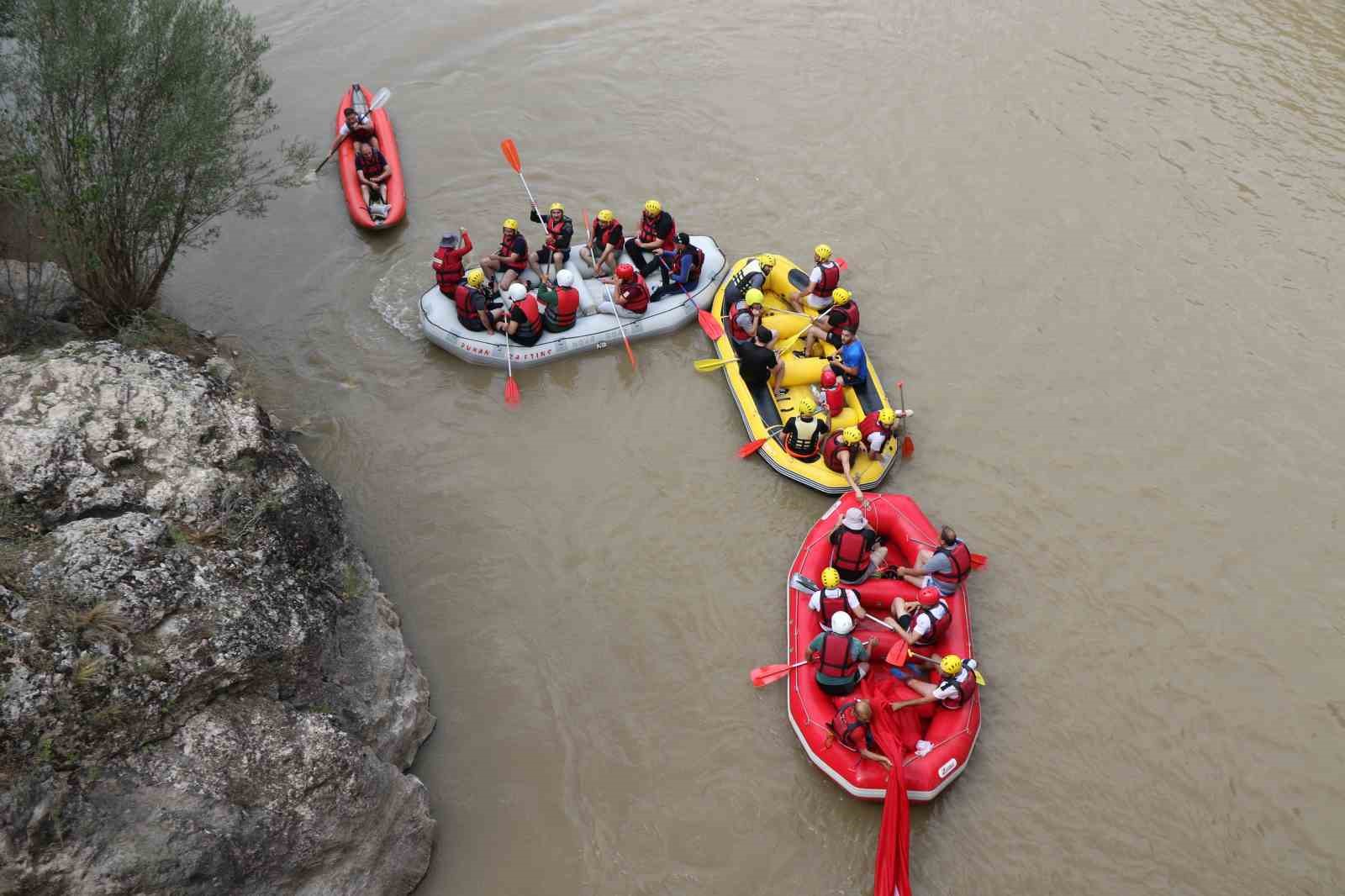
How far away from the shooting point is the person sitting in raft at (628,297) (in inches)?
384

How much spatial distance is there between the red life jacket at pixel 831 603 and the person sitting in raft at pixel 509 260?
481 cm

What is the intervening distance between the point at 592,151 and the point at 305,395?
5.16m

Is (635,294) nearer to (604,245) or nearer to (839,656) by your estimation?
(604,245)

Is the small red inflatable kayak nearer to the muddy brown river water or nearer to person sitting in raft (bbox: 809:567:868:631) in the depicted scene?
the muddy brown river water

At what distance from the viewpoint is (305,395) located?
30.4 ft

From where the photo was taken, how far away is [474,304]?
30.8 ft

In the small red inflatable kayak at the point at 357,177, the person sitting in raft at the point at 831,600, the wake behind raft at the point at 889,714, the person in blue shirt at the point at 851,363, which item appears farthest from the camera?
the small red inflatable kayak at the point at 357,177

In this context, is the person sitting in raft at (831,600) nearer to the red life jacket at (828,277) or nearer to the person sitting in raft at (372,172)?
the red life jacket at (828,277)

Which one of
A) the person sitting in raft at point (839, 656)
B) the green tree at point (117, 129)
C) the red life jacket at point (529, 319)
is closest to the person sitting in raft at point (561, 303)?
the red life jacket at point (529, 319)

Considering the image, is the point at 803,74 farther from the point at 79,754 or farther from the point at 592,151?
the point at 79,754

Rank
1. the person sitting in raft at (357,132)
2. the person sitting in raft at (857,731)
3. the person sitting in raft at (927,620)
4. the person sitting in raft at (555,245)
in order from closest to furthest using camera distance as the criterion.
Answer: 1. the person sitting in raft at (857,731)
2. the person sitting in raft at (927,620)
3. the person sitting in raft at (555,245)
4. the person sitting in raft at (357,132)

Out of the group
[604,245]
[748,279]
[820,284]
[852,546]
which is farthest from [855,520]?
[604,245]

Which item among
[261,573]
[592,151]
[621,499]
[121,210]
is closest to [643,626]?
[621,499]

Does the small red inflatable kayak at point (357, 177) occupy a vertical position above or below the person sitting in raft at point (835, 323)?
above
